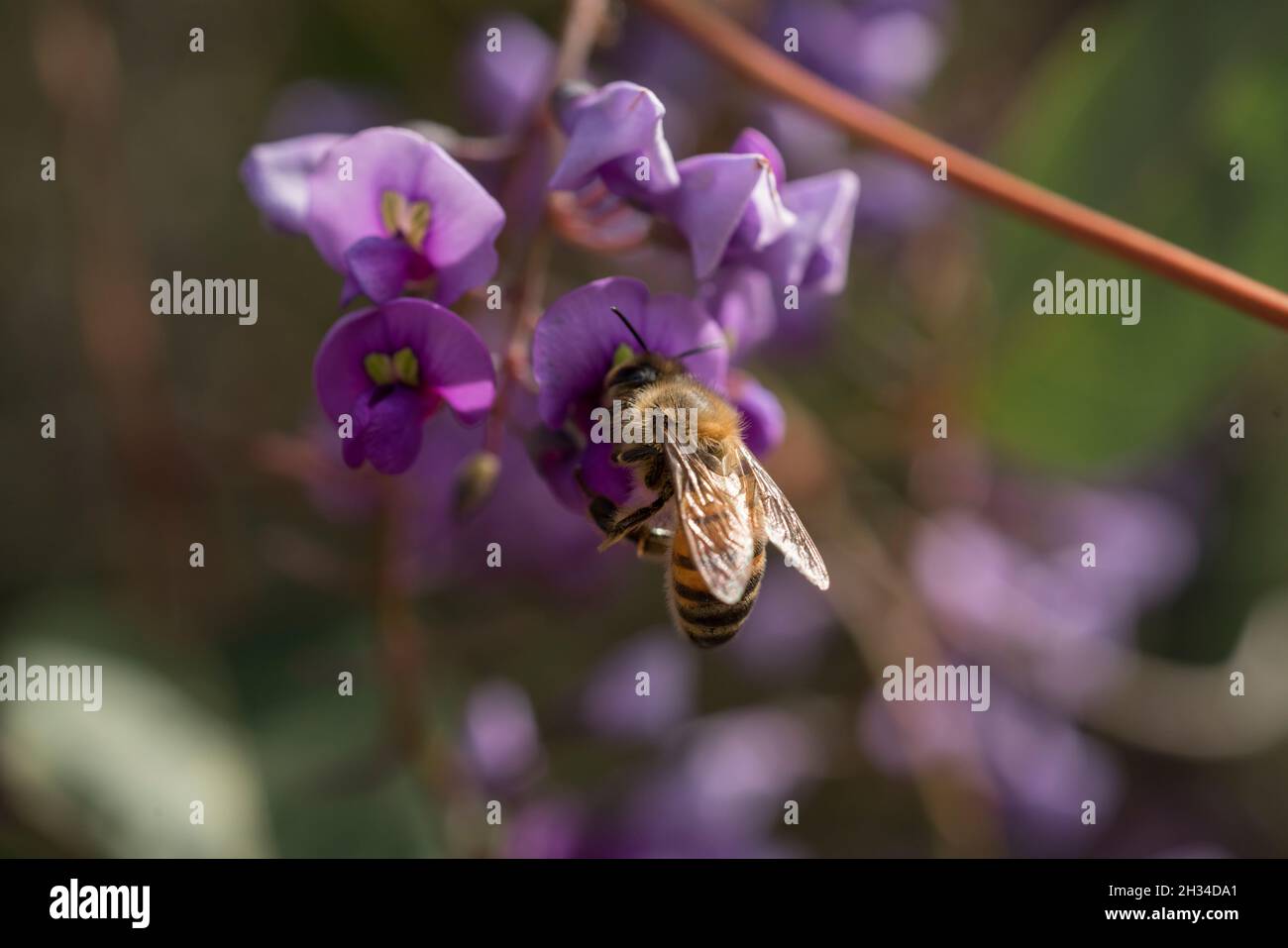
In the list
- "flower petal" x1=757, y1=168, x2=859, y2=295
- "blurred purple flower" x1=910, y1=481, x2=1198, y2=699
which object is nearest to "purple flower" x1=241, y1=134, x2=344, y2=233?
"flower petal" x1=757, y1=168, x2=859, y2=295

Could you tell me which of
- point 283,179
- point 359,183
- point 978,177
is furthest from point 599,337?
point 978,177

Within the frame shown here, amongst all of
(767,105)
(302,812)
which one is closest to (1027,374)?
(767,105)

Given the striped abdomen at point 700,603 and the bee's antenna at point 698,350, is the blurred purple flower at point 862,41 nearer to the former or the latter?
the bee's antenna at point 698,350

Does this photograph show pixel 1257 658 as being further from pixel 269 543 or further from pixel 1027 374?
pixel 269 543

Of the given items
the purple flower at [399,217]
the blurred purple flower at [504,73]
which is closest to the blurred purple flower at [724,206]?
the purple flower at [399,217]

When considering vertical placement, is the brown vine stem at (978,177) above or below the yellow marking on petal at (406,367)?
above

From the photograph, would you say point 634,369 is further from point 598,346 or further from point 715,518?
point 715,518
